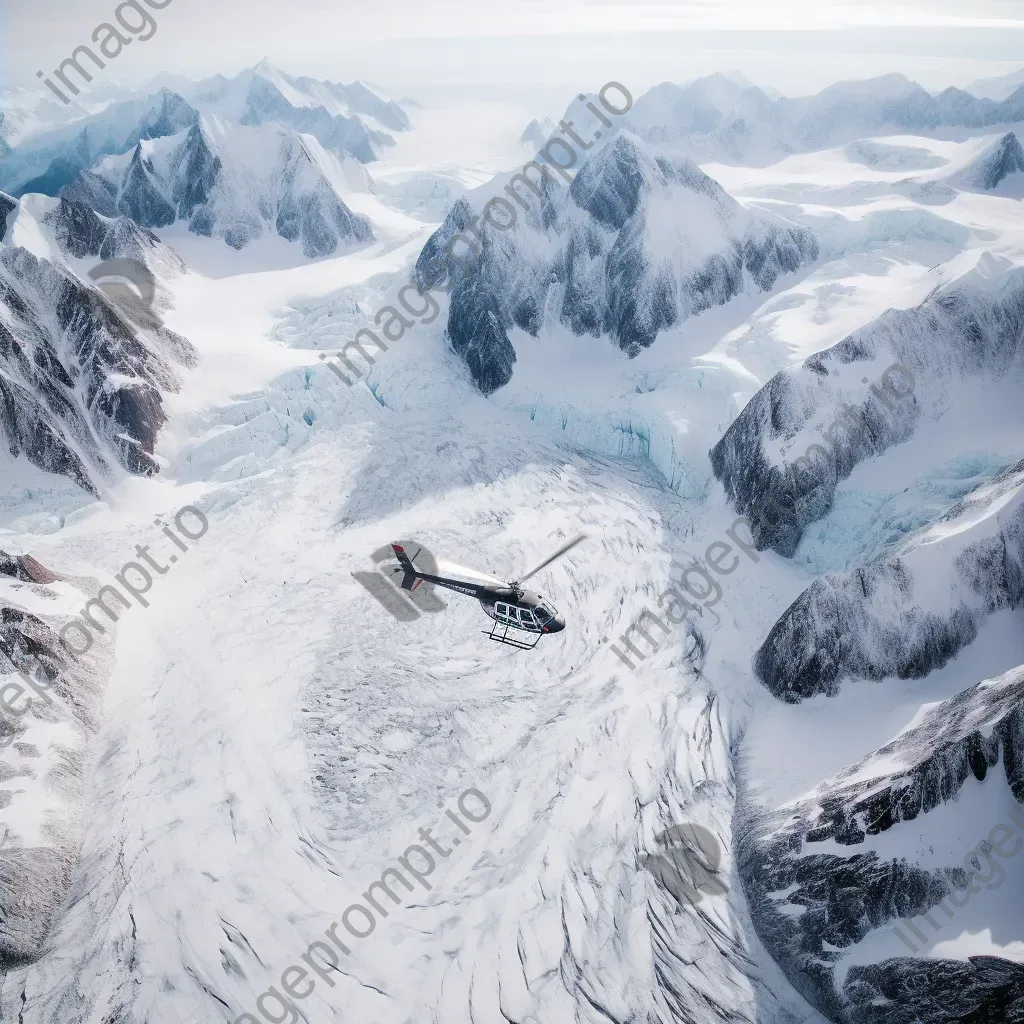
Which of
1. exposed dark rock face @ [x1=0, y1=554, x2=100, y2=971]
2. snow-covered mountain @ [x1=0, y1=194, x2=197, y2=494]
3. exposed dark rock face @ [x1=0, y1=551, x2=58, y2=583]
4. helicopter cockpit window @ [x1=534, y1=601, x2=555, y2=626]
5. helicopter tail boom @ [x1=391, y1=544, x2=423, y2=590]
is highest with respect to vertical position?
snow-covered mountain @ [x1=0, y1=194, x2=197, y2=494]

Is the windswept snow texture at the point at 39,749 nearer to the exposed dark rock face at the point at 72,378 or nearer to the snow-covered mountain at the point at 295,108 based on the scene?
the exposed dark rock face at the point at 72,378

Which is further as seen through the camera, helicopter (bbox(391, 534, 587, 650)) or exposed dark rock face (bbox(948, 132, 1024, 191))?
exposed dark rock face (bbox(948, 132, 1024, 191))

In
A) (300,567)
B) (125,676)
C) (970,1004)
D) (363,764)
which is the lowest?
(970,1004)

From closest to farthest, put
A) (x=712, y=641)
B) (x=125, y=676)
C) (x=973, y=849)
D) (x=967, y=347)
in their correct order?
(x=973, y=849) < (x=125, y=676) < (x=712, y=641) < (x=967, y=347)

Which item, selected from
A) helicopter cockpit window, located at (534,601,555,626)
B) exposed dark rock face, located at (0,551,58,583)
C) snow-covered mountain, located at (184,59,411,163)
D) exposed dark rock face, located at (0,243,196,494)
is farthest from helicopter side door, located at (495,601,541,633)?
snow-covered mountain, located at (184,59,411,163)

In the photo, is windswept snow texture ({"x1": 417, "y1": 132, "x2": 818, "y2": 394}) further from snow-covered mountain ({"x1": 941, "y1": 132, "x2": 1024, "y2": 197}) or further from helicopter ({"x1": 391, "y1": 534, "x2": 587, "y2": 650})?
snow-covered mountain ({"x1": 941, "y1": 132, "x2": 1024, "y2": 197})

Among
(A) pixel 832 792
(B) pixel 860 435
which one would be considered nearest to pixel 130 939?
(A) pixel 832 792

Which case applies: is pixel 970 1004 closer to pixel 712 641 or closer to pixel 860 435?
pixel 712 641

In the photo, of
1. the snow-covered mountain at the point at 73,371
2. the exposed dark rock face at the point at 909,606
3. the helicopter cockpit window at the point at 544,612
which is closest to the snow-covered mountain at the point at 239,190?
the snow-covered mountain at the point at 73,371
